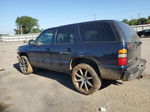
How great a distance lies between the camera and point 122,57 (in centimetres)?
294

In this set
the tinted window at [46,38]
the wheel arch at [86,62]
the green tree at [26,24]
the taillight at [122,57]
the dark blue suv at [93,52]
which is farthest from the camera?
the green tree at [26,24]

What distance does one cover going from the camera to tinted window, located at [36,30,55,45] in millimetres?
4578

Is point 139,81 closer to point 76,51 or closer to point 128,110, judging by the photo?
point 128,110

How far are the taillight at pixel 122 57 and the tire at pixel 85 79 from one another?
Answer: 770mm

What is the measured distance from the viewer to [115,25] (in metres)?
3.16

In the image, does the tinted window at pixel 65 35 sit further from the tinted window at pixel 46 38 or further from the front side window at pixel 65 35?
the tinted window at pixel 46 38

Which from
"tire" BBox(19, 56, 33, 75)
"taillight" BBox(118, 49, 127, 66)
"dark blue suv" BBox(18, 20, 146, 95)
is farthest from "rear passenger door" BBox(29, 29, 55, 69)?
"taillight" BBox(118, 49, 127, 66)

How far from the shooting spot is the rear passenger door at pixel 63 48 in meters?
3.89

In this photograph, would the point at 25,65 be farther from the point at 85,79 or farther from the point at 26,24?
the point at 26,24

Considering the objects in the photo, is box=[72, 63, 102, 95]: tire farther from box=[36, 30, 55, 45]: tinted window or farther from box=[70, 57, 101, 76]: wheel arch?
box=[36, 30, 55, 45]: tinted window

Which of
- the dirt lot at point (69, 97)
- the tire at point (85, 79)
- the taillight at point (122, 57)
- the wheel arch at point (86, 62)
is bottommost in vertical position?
the dirt lot at point (69, 97)

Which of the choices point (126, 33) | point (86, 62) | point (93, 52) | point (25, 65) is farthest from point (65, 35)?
point (25, 65)

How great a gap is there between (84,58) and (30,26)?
86897 millimetres

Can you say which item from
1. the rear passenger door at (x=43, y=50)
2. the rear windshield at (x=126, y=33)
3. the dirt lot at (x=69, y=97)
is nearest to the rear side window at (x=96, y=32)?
the rear windshield at (x=126, y=33)
